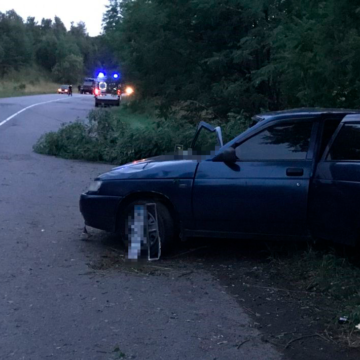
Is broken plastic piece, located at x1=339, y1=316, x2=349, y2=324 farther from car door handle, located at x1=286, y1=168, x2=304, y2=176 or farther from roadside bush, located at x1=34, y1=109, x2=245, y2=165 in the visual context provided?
roadside bush, located at x1=34, y1=109, x2=245, y2=165

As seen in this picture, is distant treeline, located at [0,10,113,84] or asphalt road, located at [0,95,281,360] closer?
asphalt road, located at [0,95,281,360]

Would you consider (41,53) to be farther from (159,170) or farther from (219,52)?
(159,170)

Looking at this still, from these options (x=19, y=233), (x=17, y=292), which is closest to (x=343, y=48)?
(x=19, y=233)

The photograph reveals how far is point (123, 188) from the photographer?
7539mm

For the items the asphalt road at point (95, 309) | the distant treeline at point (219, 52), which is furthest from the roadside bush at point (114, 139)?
the asphalt road at point (95, 309)

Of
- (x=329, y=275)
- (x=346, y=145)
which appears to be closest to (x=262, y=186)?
(x=346, y=145)

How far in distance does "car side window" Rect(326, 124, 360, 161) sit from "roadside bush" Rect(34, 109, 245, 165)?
7.11 m

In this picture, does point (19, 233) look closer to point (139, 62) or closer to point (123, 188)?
point (123, 188)

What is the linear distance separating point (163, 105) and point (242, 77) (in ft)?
14.9

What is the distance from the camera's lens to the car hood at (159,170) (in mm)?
7379

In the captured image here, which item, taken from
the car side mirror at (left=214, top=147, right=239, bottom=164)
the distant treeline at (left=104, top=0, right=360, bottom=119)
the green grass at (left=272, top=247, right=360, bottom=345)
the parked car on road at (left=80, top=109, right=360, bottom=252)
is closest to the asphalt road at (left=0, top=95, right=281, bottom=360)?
the parked car on road at (left=80, top=109, right=360, bottom=252)

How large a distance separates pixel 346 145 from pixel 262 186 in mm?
930

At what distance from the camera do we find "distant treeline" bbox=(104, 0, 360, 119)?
14470 millimetres

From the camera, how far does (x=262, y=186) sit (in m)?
7.07
